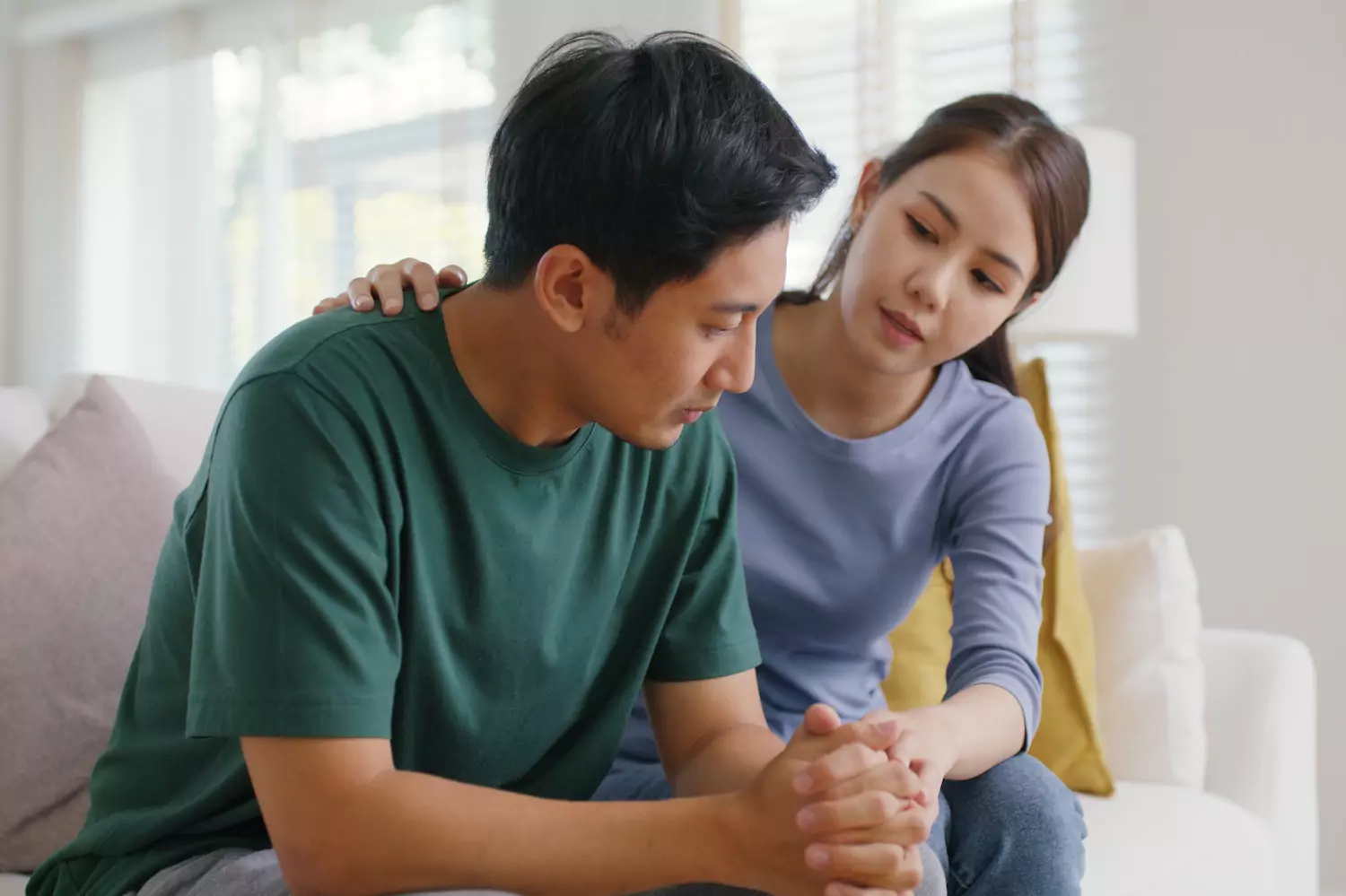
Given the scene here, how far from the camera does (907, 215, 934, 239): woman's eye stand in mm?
1418

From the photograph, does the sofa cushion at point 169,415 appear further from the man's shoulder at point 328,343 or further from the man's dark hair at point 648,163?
the man's dark hair at point 648,163

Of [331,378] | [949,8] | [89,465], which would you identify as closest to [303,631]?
[331,378]

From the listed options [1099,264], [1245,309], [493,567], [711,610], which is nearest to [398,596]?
[493,567]

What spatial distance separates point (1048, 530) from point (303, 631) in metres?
1.15

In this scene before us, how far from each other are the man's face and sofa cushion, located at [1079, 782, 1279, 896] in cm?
78

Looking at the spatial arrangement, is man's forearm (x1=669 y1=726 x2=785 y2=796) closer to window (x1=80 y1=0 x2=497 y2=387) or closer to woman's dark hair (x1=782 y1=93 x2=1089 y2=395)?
woman's dark hair (x1=782 y1=93 x2=1089 y2=395)

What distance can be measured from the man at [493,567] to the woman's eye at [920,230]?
0.39 m

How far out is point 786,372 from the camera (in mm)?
1497

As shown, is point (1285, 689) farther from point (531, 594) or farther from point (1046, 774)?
point (531, 594)

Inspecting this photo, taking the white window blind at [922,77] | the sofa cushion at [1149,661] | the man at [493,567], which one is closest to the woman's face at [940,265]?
the man at [493,567]

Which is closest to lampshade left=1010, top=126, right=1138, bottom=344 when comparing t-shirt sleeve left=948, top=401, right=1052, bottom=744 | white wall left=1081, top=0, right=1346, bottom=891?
white wall left=1081, top=0, right=1346, bottom=891

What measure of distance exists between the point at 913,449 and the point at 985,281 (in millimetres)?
192

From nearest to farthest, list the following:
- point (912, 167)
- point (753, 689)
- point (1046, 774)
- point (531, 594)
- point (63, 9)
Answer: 1. point (531, 594)
2. point (753, 689)
3. point (1046, 774)
4. point (912, 167)
5. point (63, 9)

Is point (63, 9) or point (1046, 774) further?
point (63, 9)
